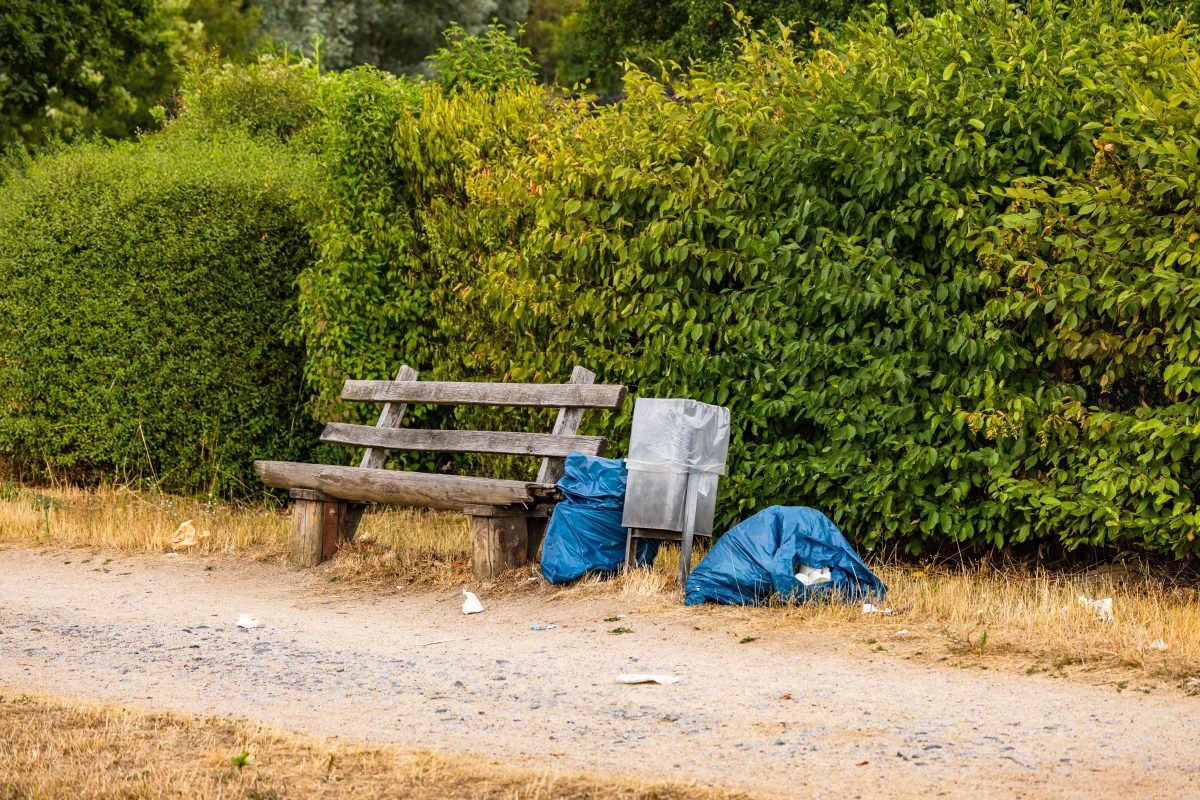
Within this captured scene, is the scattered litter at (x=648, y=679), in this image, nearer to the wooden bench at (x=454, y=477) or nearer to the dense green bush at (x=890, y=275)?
the wooden bench at (x=454, y=477)

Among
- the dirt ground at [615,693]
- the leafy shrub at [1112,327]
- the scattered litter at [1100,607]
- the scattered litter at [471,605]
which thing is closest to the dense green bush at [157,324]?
the dirt ground at [615,693]

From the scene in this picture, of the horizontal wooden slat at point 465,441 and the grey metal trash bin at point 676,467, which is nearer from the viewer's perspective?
the grey metal trash bin at point 676,467

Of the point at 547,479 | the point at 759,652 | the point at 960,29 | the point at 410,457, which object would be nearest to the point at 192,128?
the point at 410,457

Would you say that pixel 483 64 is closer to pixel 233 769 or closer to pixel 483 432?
pixel 483 432

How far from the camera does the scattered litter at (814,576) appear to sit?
6.24 meters

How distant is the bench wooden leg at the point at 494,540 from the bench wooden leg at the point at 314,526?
4.11 ft

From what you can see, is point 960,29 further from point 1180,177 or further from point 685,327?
point 685,327

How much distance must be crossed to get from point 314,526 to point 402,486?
2.83ft

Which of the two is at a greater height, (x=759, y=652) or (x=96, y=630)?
(x=759, y=652)

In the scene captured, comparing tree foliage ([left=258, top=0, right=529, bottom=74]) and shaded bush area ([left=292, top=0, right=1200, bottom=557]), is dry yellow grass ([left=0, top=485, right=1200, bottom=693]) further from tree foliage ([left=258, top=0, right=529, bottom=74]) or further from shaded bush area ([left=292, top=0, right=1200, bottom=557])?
tree foliage ([left=258, top=0, right=529, bottom=74])

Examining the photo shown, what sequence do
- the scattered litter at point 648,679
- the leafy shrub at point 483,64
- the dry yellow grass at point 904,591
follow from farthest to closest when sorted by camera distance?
the leafy shrub at point 483,64
the dry yellow grass at point 904,591
the scattered litter at point 648,679

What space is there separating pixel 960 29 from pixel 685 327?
2.26m

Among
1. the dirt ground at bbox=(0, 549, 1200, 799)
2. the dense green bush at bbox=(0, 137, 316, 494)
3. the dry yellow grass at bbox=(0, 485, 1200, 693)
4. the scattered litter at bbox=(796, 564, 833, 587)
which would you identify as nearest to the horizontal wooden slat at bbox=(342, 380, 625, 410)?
the dry yellow grass at bbox=(0, 485, 1200, 693)

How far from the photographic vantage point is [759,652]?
219 inches
